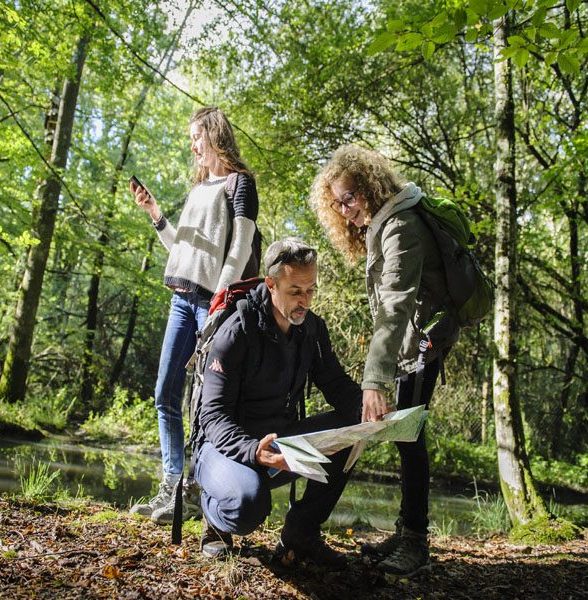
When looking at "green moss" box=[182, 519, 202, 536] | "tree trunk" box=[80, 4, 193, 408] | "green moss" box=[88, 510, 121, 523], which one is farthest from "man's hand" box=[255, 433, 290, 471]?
"tree trunk" box=[80, 4, 193, 408]

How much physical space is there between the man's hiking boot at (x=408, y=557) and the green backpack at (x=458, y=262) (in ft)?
3.51

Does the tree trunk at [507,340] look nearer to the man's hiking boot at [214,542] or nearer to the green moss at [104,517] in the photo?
the man's hiking boot at [214,542]

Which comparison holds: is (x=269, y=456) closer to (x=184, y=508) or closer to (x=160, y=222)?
(x=184, y=508)

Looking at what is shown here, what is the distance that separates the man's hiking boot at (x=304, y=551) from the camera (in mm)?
2408

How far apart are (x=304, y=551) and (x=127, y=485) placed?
3625mm

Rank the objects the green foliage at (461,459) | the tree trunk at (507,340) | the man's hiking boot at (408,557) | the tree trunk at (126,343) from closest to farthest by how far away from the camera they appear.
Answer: the man's hiking boot at (408,557)
the tree trunk at (507,340)
the green foliage at (461,459)
the tree trunk at (126,343)

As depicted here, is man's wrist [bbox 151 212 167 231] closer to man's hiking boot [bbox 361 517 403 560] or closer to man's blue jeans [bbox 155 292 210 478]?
man's blue jeans [bbox 155 292 210 478]

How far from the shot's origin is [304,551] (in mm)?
2426

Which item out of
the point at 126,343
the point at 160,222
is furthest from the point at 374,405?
the point at 126,343

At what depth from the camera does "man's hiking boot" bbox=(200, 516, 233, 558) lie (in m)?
2.43

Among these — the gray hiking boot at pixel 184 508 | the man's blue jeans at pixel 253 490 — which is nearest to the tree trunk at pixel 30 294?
the gray hiking boot at pixel 184 508

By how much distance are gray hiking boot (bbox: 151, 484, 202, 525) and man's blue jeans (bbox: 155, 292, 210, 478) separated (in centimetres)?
Result: 13

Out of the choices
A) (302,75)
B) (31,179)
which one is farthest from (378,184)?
(31,179)

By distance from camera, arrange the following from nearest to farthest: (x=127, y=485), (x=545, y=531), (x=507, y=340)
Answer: (x=545, y=531), (x=507, y=340), (x=127, y=485)
